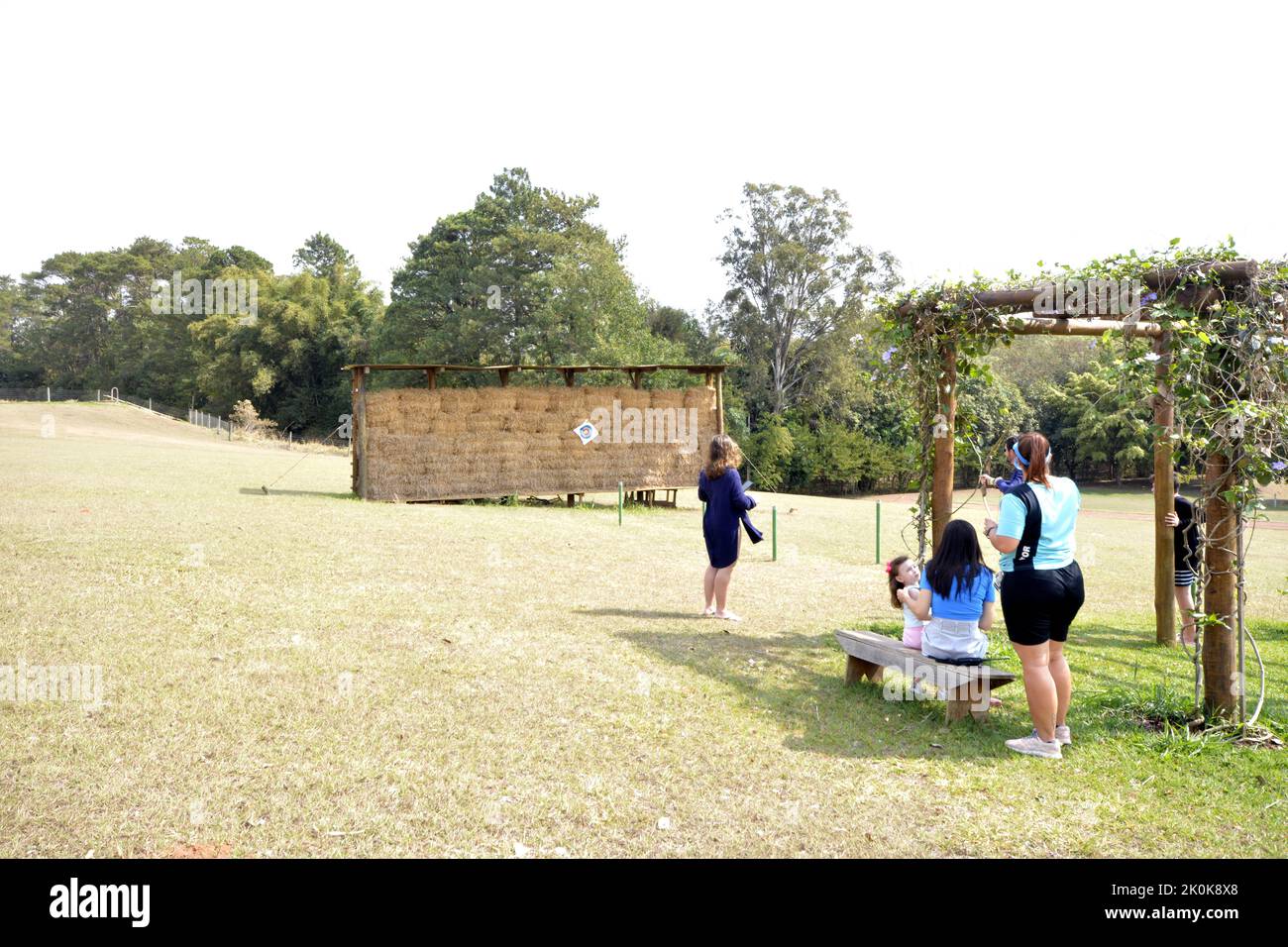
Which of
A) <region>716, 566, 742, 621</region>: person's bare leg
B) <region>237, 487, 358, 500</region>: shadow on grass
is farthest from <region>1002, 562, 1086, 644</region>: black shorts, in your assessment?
<region>237, 487, 358, 500</region>: shadow on grass

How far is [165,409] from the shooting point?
2243 inches

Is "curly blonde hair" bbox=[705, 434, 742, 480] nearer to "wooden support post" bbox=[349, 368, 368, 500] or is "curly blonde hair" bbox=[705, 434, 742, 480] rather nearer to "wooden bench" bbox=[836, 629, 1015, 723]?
"wooden bench" bbox=[836, 629, 1015, 723]

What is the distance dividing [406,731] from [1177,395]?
17.3ft

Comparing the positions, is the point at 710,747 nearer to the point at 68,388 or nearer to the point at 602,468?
the point at 602,468

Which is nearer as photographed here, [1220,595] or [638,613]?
[1220,595]

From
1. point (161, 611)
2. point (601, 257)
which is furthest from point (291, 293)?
point (161, 611)

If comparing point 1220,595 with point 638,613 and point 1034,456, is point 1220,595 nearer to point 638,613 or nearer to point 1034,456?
point 1034,456

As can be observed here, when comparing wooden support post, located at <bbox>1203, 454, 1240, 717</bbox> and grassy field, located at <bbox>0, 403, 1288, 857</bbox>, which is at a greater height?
wooden support post, located at <bbox>1203, 454, 1240, 717</bbox>

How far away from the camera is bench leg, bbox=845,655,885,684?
Result: 22.2ft

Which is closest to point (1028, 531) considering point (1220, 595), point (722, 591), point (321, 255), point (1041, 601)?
point (1041, 601)

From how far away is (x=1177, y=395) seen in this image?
5715 mm

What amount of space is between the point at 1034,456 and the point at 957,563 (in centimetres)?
107

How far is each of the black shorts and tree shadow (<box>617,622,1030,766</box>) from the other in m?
0.86

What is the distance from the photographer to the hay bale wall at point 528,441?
19875mm
